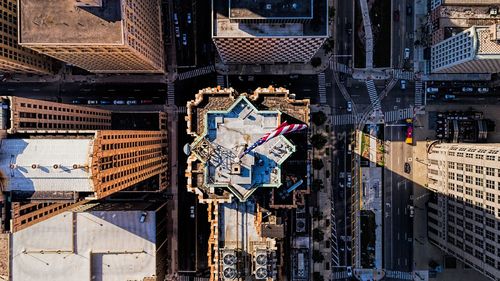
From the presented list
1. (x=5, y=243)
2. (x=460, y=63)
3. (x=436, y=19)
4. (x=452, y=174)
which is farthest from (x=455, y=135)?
(x=5, y=243)

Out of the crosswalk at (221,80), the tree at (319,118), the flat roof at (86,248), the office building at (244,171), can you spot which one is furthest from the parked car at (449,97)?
the flat roof at (86,248)

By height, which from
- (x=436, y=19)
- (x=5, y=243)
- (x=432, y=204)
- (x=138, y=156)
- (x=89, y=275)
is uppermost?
(x=436, y=19)

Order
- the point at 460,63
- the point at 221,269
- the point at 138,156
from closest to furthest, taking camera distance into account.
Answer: the point at 221,269
the point at 138,156
the point at 460,63

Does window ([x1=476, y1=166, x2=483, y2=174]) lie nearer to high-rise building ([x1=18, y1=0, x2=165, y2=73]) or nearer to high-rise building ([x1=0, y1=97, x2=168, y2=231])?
high-rise building ([x1=0, y1=97, x2=168, y2=231])

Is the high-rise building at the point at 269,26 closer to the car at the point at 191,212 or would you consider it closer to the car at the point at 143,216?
the car at the point at 191,212

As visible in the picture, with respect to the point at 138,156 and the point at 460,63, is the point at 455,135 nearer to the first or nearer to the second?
the point at 460,63

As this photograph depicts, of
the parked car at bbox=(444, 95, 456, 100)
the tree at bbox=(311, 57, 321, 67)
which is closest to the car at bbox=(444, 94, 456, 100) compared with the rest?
the parked car at bbox=(444, 95, 456, 100)
